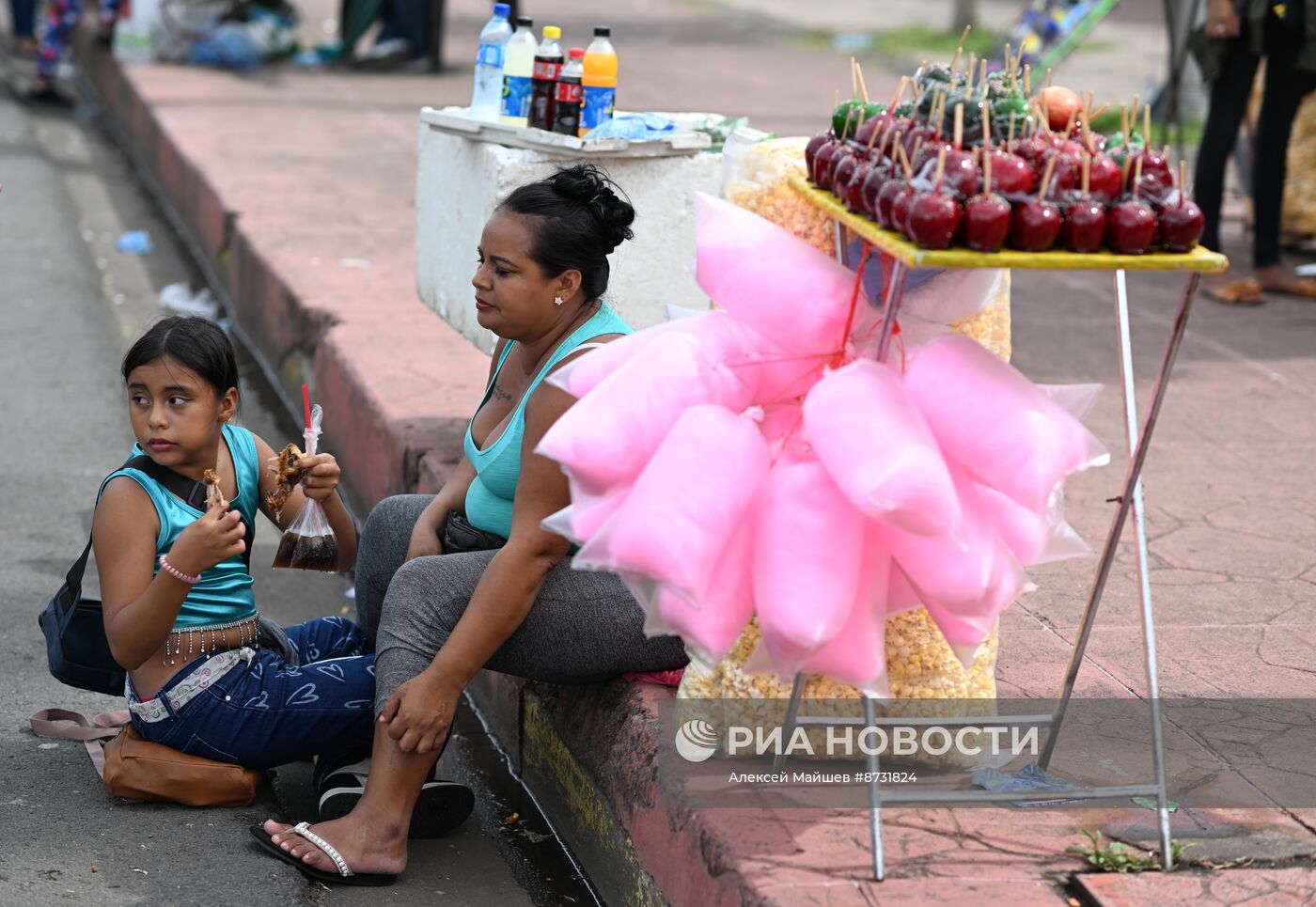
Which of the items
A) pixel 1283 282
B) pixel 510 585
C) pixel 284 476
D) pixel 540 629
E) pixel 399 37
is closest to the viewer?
pixel 510 585

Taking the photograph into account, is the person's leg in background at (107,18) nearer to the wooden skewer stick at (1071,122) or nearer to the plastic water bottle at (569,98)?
the plastic water bottle at (569,98)

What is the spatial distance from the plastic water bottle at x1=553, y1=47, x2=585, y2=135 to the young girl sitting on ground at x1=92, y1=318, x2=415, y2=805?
115cm

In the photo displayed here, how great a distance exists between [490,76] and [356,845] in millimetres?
2078

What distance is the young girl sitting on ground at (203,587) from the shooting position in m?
2.79

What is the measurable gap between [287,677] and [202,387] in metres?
0.56

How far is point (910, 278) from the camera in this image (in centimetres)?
252

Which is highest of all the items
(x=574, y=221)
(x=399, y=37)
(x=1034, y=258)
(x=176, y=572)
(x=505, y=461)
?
(x=1034, y=258)

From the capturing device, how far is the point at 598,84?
149 inches

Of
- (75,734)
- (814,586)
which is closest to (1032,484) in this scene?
(814,586)

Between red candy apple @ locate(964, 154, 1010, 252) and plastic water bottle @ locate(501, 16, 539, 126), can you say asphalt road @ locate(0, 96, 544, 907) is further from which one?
red candy apple @ locate(964, 154, 1010, 252)

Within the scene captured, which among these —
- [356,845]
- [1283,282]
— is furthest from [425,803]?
[1283,282]

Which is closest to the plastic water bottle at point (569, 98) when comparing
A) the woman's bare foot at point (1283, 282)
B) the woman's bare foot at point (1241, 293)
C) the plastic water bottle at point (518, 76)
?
the plastic water bottle at point (518, 76)

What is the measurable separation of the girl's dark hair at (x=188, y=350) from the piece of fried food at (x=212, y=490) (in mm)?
148

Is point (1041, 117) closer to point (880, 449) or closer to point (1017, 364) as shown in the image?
point (880, 449)
